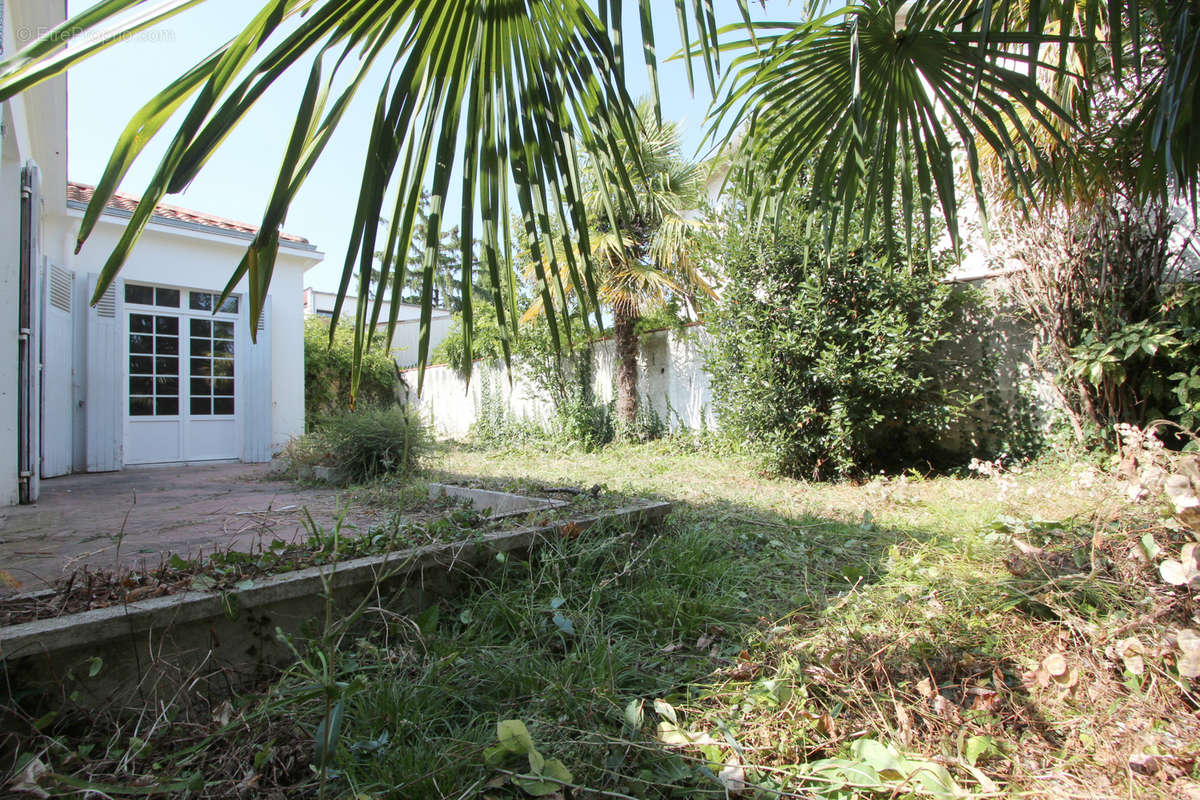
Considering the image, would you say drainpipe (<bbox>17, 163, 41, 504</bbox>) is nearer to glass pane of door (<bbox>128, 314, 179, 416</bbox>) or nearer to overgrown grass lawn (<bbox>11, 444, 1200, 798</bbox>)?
glass pane of door (<bbox>128, 314, 179, 416</bbox>)

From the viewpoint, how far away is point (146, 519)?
3.57 m

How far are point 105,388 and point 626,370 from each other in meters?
6.42

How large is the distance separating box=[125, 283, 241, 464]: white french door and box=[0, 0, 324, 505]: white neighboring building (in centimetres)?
1

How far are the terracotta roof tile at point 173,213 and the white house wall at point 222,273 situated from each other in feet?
0.71

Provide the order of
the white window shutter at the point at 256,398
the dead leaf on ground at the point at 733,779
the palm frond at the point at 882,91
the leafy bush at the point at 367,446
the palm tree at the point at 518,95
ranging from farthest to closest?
the white window shutter at the point at 256,398 → the leafy bush at the point at 367,446 → the palm frond at the point at 882,91 → the dead leaf on ground at the point at 733,779 → the palm tree at the point at 518,95

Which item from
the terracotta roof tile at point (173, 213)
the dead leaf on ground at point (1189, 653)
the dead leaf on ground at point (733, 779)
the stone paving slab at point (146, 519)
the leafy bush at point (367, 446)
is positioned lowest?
the dead leaf on ground at point (733, 779)

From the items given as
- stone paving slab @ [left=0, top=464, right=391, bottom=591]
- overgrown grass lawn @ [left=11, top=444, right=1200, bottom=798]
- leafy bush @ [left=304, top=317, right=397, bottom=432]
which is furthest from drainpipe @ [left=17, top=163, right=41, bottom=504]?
leafy bush @ [left=304, top=317, right=397, bottom=432]

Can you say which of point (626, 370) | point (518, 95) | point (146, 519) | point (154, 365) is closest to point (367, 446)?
point (146, 519)

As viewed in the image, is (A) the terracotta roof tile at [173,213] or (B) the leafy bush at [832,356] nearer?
(B) the leafy bush at [832,356]

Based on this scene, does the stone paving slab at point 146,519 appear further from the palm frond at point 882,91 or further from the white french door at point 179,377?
the palm frond at point 882,91

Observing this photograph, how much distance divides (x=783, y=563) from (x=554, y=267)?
1.85 meters

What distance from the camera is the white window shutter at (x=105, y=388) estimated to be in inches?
264

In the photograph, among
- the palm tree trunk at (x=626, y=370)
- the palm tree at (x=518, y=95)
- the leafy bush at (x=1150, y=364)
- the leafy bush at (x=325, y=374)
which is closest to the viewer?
the palm tree at (x=518, y=95)

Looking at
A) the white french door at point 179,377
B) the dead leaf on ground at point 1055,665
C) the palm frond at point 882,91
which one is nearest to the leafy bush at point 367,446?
the white french door at point 179,377
